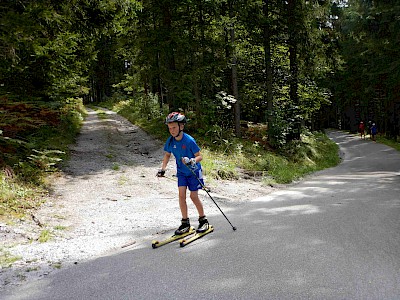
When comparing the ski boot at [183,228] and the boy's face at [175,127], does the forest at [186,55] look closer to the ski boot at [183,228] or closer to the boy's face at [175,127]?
the boy's face at [175,127]

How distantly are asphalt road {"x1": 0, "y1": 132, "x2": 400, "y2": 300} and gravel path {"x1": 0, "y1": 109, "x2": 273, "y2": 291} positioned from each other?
50cm

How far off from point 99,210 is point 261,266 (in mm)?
4206

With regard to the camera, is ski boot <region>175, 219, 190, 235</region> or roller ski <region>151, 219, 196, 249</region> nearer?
roller ski <region>151, 219, 196, 249</region>

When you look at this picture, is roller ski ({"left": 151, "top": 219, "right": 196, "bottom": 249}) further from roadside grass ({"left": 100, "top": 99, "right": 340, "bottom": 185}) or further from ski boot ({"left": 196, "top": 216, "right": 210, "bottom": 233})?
roadside grass ({"left": 100, "top": 99, "right": 340, "bottom": 185})

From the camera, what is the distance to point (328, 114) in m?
64.6

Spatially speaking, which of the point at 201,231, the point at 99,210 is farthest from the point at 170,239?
the point at 99,210

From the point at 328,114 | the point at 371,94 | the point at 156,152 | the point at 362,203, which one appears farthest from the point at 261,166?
the point at 328,114

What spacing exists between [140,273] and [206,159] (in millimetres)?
8483

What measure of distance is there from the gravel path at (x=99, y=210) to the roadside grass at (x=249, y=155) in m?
1.31

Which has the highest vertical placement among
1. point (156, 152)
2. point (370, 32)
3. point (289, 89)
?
point (370, 32)

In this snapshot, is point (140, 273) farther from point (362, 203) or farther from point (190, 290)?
point (362, 203)

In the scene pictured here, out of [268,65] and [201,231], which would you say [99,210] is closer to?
[201,231]

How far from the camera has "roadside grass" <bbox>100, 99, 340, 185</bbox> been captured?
40.9ft

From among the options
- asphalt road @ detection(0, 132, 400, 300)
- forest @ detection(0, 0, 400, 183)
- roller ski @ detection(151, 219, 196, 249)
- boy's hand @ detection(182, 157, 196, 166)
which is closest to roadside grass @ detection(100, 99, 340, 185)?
forest @ detection(0, 0, 400, 183)
